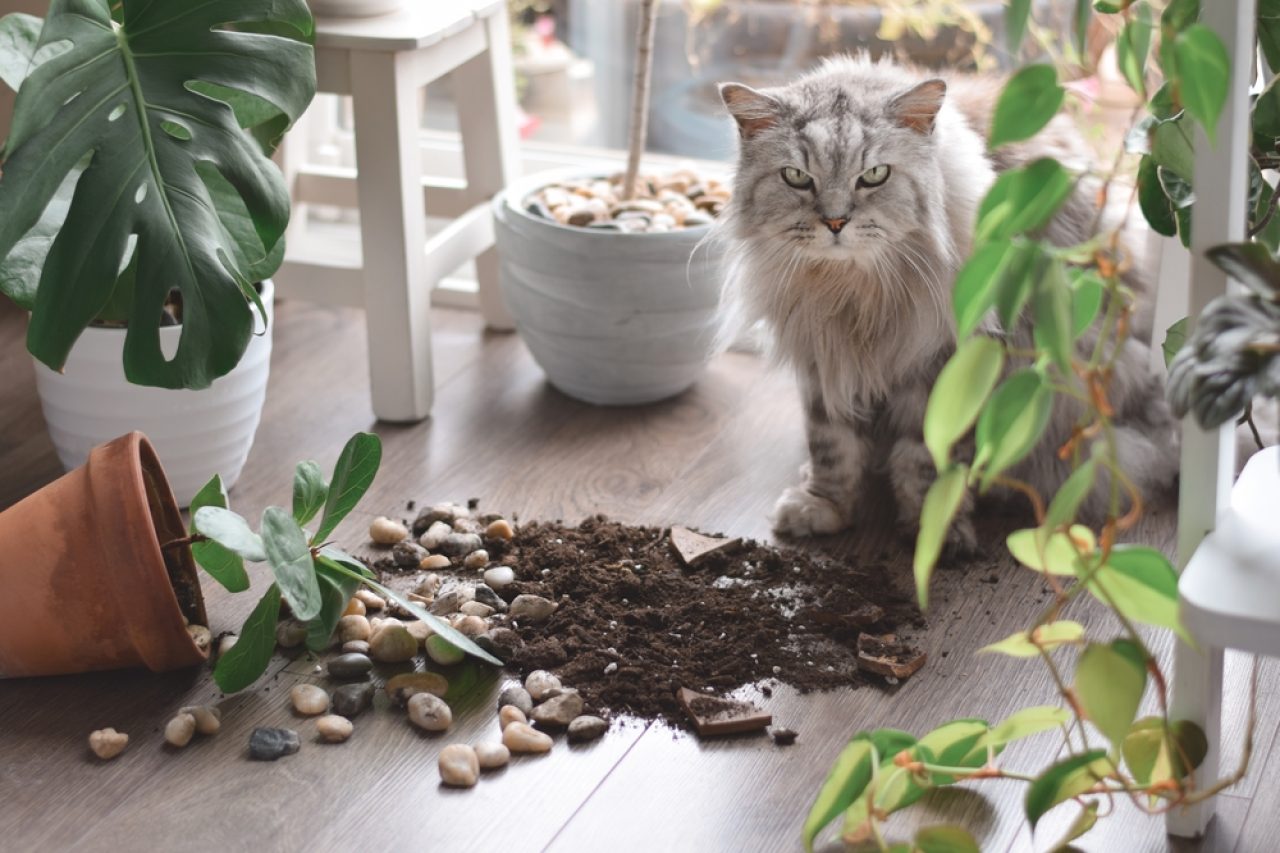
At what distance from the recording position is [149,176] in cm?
160

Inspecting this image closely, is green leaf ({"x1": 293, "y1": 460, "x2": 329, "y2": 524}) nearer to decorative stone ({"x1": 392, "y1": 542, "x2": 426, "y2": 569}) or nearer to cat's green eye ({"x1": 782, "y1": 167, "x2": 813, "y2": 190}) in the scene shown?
decorative stone ({"x1": 392, "y1": 542, "x2": 426, "y2": 569})

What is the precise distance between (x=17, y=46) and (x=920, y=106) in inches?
43.1

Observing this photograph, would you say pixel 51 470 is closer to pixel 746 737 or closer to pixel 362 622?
pixel 362 622

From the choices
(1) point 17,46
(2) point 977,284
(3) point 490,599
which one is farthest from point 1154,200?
(1) point 17,46

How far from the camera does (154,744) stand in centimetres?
156

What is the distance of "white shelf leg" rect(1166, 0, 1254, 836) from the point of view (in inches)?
45.1

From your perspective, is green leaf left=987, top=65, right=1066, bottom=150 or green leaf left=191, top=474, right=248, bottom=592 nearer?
green leaf left=987, top=65, right=1066, bottom=150

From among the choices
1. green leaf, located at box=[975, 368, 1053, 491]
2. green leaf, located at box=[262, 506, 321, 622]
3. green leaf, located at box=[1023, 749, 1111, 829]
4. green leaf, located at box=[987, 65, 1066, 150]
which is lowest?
green leaf, located at box=[262, 506, 321, 622]

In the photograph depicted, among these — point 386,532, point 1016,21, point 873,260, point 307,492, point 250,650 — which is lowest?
point 386,532

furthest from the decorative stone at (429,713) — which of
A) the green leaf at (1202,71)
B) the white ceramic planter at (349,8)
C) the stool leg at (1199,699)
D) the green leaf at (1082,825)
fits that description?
the white ceramic planter at (349,8)

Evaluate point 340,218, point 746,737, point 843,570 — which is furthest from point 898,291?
point 340,218

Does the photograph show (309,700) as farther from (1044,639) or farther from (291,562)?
(1044,639)

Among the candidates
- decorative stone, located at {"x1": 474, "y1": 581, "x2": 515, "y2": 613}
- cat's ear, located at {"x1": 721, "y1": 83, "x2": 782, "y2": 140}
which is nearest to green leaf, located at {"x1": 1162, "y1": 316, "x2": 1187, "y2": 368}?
cat's ear, located at {"x1": 721, "y1": 83, "x2": 782, "y2": 140}

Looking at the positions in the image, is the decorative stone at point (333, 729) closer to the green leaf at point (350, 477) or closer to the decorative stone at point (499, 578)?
the green leaf at point (350, 477)
